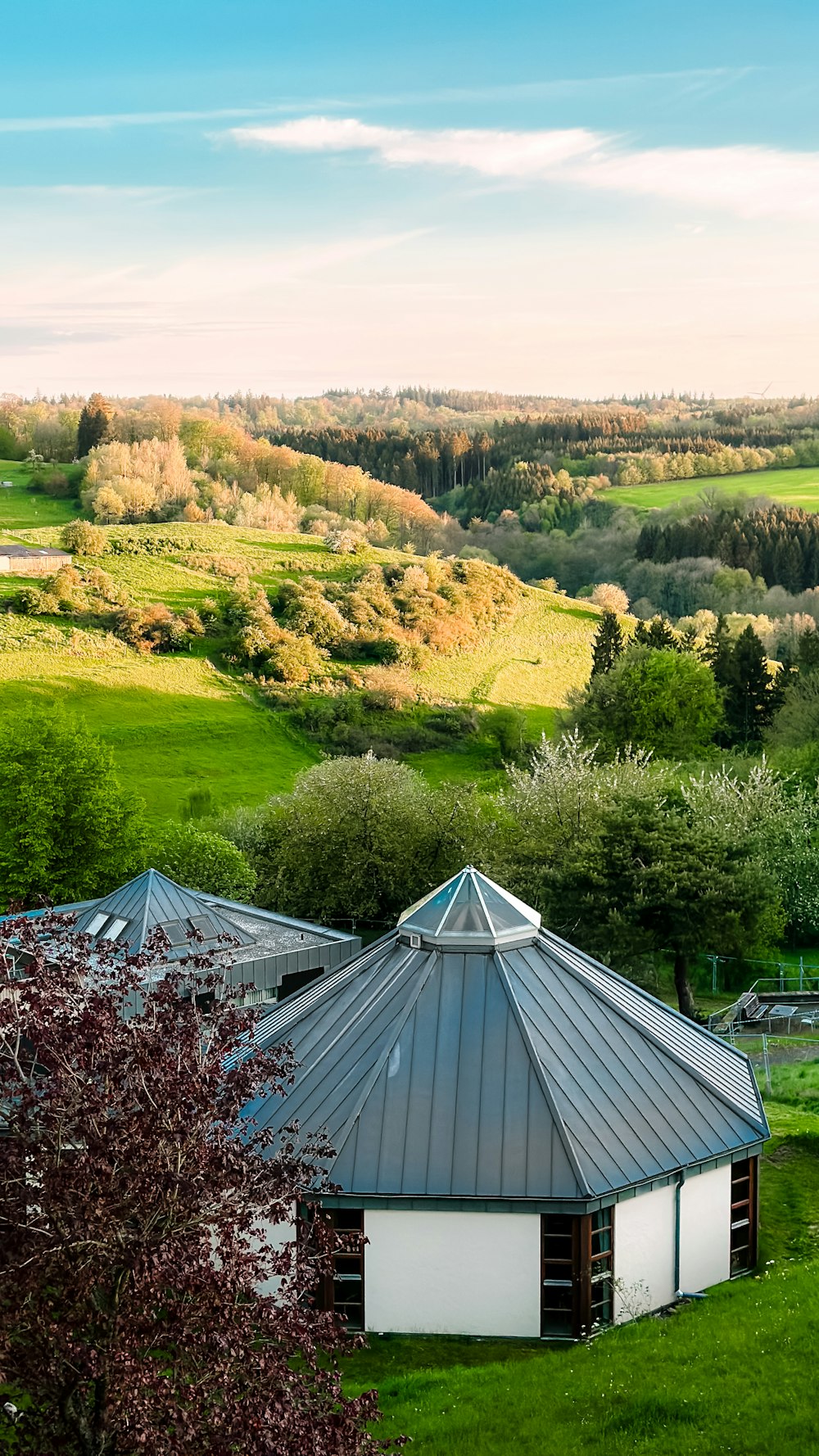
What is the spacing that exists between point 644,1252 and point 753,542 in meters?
141

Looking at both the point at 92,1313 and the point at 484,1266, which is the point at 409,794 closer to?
the point at 484,1266

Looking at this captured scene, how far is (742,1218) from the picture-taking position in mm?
26000

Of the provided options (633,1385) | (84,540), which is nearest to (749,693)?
(84,540)

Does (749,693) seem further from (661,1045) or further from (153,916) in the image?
(661,1045)

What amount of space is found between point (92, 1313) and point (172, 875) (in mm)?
43585

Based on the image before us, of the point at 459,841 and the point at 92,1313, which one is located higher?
the point at 92,1313

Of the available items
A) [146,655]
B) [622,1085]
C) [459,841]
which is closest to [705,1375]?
[622,1085]

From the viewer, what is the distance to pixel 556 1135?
23.8 metres

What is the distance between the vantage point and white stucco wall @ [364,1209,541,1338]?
2308 centimetres

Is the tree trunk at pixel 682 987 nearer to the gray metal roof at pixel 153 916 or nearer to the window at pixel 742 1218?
the gray metal roof at pixel 153 916

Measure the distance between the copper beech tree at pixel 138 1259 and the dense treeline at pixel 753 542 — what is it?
147154 mm

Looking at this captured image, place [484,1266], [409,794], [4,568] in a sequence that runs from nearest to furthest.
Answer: [484,1266] < [409,794] < [4,568]

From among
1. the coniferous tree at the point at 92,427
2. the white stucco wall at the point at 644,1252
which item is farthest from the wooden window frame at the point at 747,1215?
the coniferous tree at the point at 92,427

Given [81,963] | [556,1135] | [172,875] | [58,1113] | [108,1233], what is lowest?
[172,875]
